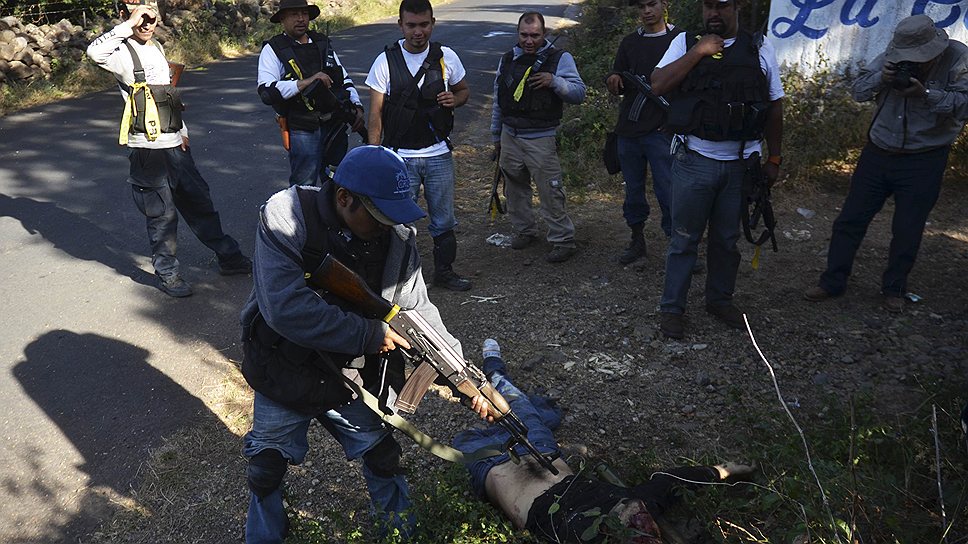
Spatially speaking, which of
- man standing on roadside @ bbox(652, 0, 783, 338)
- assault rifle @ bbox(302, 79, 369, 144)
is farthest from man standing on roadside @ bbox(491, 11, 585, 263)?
man standing on roadside @ bbox(652, 0, 783, 338)

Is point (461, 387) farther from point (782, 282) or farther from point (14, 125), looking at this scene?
point (14, 125)

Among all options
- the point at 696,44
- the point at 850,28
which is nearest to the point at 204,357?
the point at 696,44

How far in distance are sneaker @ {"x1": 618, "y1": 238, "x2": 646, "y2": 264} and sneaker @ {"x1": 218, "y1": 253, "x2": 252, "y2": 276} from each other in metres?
2.86

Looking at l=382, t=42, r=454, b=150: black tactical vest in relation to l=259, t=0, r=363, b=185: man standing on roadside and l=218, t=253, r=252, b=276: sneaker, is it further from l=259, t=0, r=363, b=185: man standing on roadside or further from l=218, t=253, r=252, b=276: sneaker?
l=218, t=253, r=252, b=276: sneaker

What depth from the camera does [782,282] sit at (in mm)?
5285

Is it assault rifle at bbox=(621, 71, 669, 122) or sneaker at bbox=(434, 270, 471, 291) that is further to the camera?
sneaker at bbox=(434, 270, 471, 291)

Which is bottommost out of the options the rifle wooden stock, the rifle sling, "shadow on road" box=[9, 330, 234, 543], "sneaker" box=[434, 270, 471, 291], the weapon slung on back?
"shadow on road" box=[9, 330, 234, 543]

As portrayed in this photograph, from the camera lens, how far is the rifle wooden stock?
2.57 m

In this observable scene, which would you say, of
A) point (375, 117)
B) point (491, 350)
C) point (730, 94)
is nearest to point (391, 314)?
point (491, 350)

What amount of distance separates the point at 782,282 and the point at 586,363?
1.82 m

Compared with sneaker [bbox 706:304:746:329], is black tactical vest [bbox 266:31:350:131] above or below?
above

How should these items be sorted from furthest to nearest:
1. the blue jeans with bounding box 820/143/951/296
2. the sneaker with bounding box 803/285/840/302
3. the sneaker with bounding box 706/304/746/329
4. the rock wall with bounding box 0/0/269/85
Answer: the rock wall with bounding box 0/0/269/85, the sneaker with bounding box 803/285/840/302, the sneaker with bounding box 706/304/746/329, the blue jeans with bounding box 820/143/951/296

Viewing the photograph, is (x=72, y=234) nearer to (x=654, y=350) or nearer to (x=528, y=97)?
(x=528, y=97)

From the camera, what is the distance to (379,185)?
248cm
